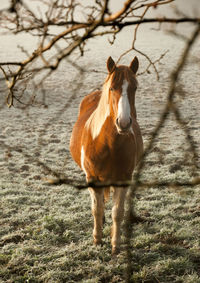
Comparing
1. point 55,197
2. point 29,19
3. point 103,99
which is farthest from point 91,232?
point 29,19

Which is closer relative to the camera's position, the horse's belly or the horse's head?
the horse's head

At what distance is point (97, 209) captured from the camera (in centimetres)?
356

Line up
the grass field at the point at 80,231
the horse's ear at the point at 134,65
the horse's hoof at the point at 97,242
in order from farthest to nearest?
1. the horse's hoof at the point at 97,242
2. the grass field at the point at 80,231
3. the horse's ear at the point at 134,65

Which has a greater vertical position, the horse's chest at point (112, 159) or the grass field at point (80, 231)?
the horse's chest at point (112, 159)

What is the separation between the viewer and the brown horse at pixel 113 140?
2600 millimetres

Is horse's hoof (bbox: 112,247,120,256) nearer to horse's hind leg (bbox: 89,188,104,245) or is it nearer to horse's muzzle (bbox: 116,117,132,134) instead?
horse's hind leg (bbox: 89,188,104,245)

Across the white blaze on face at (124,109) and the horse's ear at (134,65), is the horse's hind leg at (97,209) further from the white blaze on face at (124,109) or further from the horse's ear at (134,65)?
the horse's ear at (134,65)

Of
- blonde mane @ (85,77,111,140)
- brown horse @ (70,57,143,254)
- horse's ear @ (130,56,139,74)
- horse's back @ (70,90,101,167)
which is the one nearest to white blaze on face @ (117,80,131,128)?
brown horse @ (70,57,143,254)

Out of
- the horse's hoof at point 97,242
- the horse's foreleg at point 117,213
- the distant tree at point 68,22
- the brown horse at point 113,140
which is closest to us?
the distant tree at point 68,22

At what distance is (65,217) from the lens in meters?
4.42

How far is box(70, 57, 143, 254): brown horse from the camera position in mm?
2600

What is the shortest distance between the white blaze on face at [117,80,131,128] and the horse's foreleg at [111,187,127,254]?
45.0 inches

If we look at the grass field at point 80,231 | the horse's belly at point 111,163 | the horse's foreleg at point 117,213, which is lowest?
the grass field at point 80,231

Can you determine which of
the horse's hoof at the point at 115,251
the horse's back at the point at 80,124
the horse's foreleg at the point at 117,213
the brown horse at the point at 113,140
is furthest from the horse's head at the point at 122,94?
Answer: the horse's hoof at the point at 115,251
